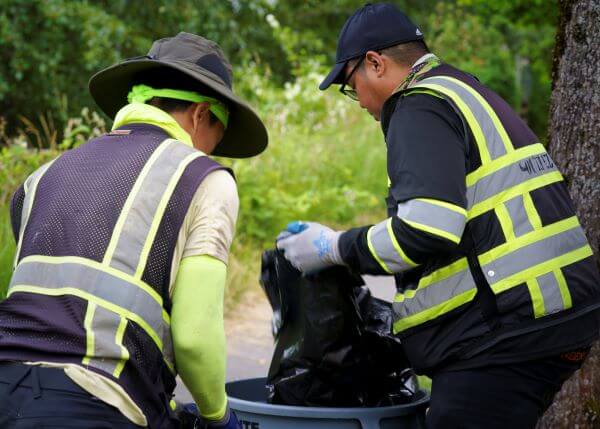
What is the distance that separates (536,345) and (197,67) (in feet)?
3.86

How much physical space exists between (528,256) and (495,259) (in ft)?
0.31

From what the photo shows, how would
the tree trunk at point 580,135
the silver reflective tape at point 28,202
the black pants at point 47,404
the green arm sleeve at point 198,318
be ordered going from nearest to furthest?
the black pants at point 47,404 < the green arm sleeve at point 198,318 < the silver reflective tape at point 28,202 < the tree trunk at point 580,135

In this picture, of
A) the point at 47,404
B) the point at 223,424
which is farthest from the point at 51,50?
the point at 47,404

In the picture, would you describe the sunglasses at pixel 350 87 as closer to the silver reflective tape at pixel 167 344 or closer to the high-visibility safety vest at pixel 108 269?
the high-visibility safety vest at pixel 108 269

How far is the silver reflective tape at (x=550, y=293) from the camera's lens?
2590 mm

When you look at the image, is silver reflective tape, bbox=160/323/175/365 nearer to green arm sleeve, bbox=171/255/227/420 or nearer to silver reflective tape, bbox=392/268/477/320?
green arm sleeve, bbox=171/255/227/420

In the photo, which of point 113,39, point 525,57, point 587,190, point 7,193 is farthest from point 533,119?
point 587,190

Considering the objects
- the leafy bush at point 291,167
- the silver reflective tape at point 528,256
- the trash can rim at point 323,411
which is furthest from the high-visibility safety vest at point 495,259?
the leafy bush at point 291,167

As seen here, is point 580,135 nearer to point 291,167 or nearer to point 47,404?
point 47,404

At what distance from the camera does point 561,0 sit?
12.5ft

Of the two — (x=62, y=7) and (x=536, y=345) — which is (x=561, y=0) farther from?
(x=62, y=7)

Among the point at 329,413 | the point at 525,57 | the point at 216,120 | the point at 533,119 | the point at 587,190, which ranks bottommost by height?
the point at 533,119

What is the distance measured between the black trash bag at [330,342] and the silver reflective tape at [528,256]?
54 cm

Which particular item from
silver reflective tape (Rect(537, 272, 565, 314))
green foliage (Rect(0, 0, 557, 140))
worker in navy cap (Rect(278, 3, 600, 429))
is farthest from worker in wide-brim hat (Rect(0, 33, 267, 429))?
green foliage (Rect(0, 0, 557, 140))
